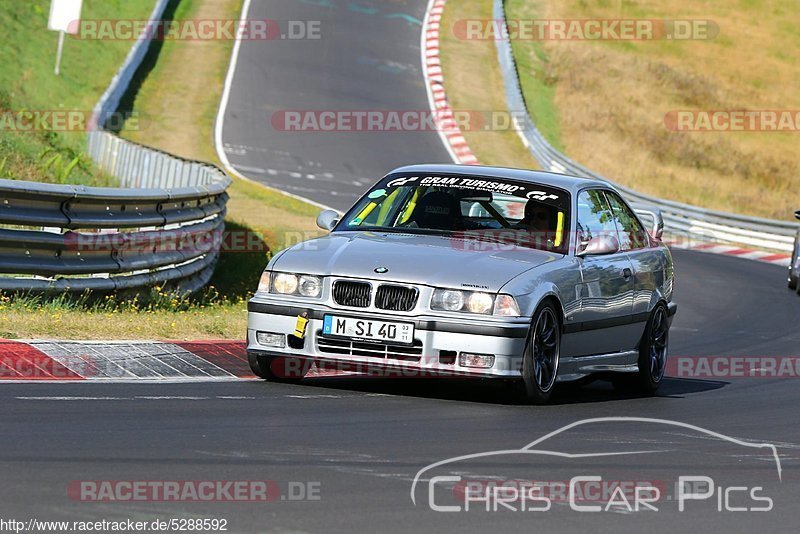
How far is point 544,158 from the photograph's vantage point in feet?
118

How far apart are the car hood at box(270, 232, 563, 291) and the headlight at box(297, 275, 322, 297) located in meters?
0.05

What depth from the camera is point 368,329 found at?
9117mm

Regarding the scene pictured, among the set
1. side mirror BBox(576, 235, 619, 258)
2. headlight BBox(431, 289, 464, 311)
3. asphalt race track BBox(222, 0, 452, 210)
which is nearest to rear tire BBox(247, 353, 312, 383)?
headlight BBox(431, 289, 464, 311)

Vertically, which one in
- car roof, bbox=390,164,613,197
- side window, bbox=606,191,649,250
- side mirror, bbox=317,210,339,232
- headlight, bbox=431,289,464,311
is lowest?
headlight, bbox=431,289,464,311

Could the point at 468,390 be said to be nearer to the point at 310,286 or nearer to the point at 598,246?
the point at 598,246

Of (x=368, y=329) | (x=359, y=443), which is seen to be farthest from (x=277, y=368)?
(x=359, y=443)

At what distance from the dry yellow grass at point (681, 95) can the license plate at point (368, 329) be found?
30676mm

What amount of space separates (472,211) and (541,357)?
132cm

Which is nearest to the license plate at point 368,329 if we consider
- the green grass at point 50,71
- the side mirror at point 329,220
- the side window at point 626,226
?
the side mirror at point 329,220

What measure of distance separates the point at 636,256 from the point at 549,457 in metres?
3.85

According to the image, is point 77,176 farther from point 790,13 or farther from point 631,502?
point 790,13

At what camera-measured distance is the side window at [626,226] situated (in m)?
11.1

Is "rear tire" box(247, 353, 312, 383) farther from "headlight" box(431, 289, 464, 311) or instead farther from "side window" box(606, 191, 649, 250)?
"side window" box(606, 191, 649, 250)

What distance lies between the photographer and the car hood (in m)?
9.12
